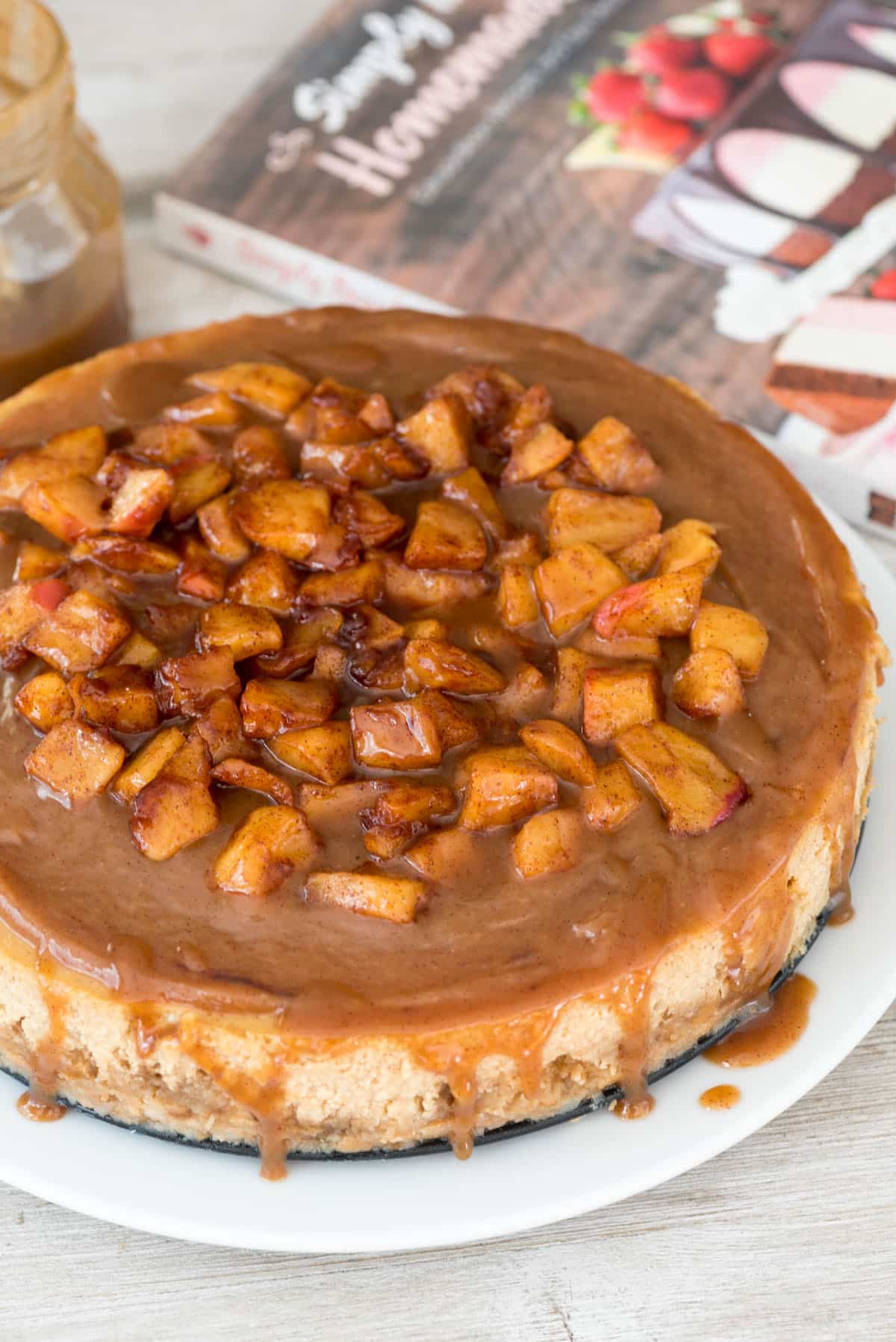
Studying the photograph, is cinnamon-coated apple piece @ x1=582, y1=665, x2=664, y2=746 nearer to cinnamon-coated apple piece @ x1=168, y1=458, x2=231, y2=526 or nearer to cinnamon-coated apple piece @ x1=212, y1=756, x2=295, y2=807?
cinnamon-coated apple piece @ x1=212, y1=756, x2=295, y2=807

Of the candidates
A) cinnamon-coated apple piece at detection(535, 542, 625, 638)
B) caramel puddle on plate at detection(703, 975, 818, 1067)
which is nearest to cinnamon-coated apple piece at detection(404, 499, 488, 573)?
cinnamon-coated apple piece at detection(535, 542, 625, 638)

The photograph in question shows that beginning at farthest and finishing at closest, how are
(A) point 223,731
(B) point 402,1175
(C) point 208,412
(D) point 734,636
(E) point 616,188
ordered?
(E) point 616,188 < (C) point 208,412 < (D) point 734,636 < (A) point 223,731 < (B) point 402,1175

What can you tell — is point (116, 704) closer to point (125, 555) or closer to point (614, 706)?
point (125, 555)

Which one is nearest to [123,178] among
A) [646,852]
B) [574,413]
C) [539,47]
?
[539,47]

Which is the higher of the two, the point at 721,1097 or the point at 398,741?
the point at 398,741

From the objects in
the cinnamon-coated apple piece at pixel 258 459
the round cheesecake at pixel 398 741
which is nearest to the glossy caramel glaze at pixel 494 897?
the round cheesecake at pixel 398 741

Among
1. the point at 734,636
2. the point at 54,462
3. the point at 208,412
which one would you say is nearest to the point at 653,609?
the point at 734,636
